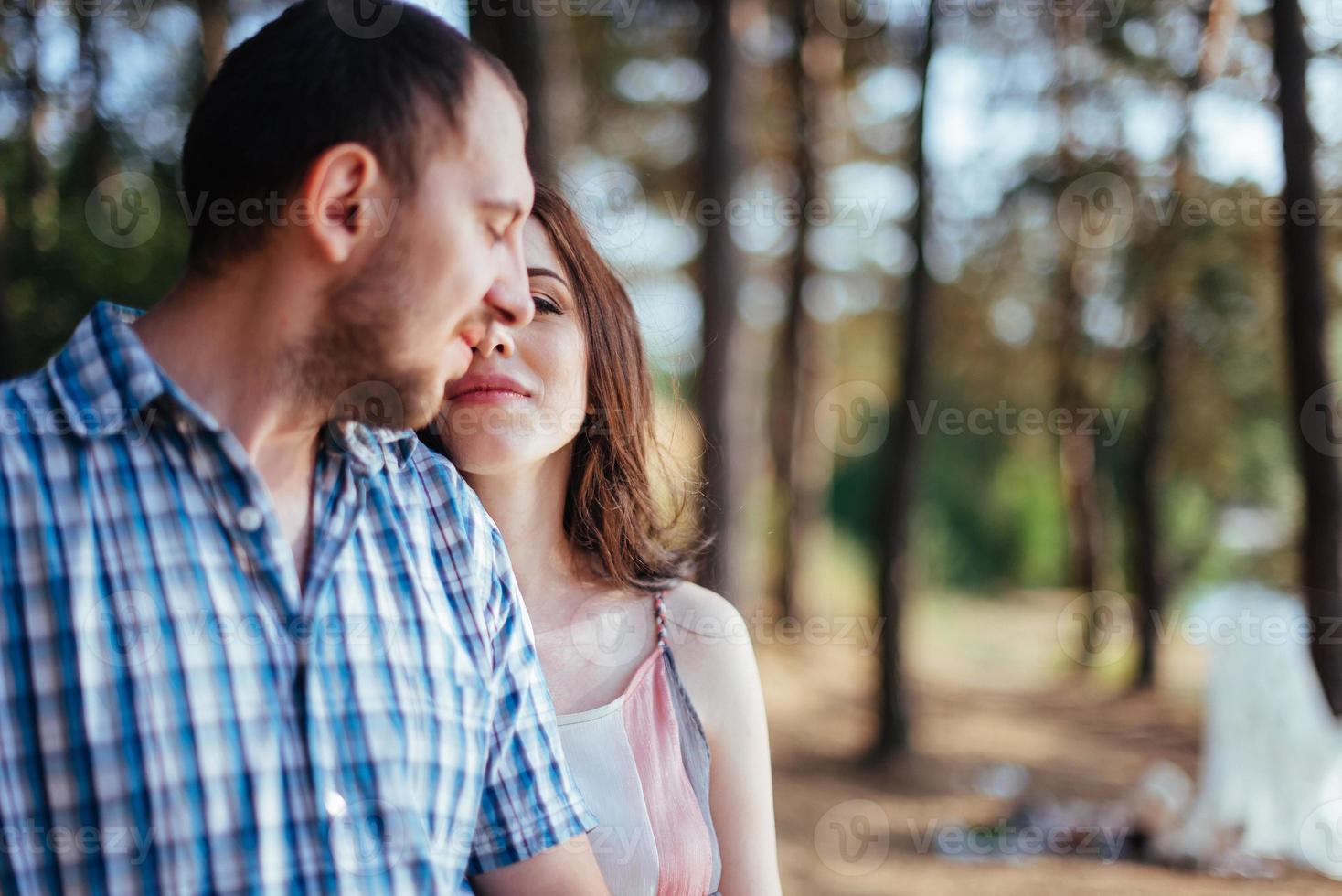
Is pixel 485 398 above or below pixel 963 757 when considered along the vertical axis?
above

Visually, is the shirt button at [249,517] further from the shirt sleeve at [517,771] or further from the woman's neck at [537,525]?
the woman's neck at [537,525]

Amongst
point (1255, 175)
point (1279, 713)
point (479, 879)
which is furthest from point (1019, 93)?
point (479, 879)

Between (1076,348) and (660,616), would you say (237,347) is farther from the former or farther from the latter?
(1076,348)

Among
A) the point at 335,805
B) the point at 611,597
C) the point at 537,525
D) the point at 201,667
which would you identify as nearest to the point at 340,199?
the point at 201,667

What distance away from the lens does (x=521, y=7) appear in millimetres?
4754

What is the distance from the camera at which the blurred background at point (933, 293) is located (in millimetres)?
6062

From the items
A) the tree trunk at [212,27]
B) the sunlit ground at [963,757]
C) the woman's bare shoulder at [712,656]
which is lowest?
the sunlit ground at [963,757]

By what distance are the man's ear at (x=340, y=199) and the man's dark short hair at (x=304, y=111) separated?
2cm

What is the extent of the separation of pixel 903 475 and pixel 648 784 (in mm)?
6701

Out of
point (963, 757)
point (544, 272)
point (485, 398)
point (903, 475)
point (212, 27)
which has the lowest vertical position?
point (963, 757)

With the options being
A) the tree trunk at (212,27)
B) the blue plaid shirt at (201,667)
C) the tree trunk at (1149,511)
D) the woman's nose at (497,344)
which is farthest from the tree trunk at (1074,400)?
the blue plaid shirt at (201,667)

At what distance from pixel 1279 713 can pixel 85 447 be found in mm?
6422

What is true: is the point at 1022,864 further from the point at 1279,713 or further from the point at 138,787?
the point at 138,787

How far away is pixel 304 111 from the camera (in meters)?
1.43
